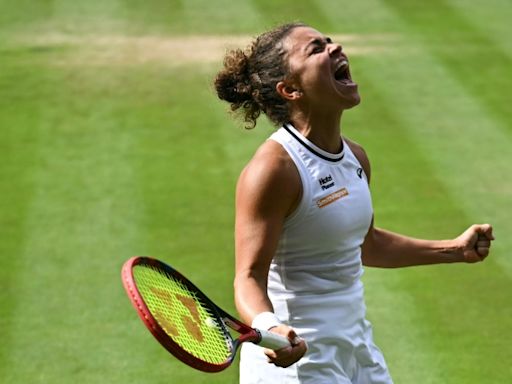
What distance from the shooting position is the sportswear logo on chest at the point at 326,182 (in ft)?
15.6

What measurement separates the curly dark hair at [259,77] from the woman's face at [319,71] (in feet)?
0.17

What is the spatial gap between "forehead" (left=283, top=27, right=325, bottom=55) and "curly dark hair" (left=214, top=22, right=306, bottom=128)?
0.02m

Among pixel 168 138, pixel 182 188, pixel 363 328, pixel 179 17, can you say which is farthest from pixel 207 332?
pixel 179 17

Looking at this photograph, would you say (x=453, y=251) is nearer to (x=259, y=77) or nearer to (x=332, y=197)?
(x=332, y=197)

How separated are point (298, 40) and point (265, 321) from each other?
1.19 meters

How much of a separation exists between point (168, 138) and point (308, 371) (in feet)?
20.3

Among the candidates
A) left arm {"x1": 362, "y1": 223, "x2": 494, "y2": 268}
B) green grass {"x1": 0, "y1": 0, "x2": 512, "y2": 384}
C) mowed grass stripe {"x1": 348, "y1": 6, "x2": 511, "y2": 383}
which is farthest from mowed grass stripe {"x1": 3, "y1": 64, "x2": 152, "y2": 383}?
left arm {"x1": 362, "y1": 223, "x2": 494, "y2": 268}

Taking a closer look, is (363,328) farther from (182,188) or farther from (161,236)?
(182,188)

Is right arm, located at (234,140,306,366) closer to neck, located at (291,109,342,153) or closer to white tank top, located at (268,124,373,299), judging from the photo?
white tank top, located at (268,124,373,299)

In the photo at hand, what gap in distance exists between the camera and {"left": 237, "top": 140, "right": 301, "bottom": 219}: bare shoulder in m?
4.61

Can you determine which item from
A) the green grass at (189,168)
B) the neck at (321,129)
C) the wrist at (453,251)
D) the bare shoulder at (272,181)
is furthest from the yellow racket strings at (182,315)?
the green grass at (189,168)

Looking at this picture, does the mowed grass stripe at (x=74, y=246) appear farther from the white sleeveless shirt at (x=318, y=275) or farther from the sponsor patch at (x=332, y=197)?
the sponsor patch at (x=332, y=197)

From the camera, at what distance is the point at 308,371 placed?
476 centimetres

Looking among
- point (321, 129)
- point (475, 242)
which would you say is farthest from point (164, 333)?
point (475, 242)
